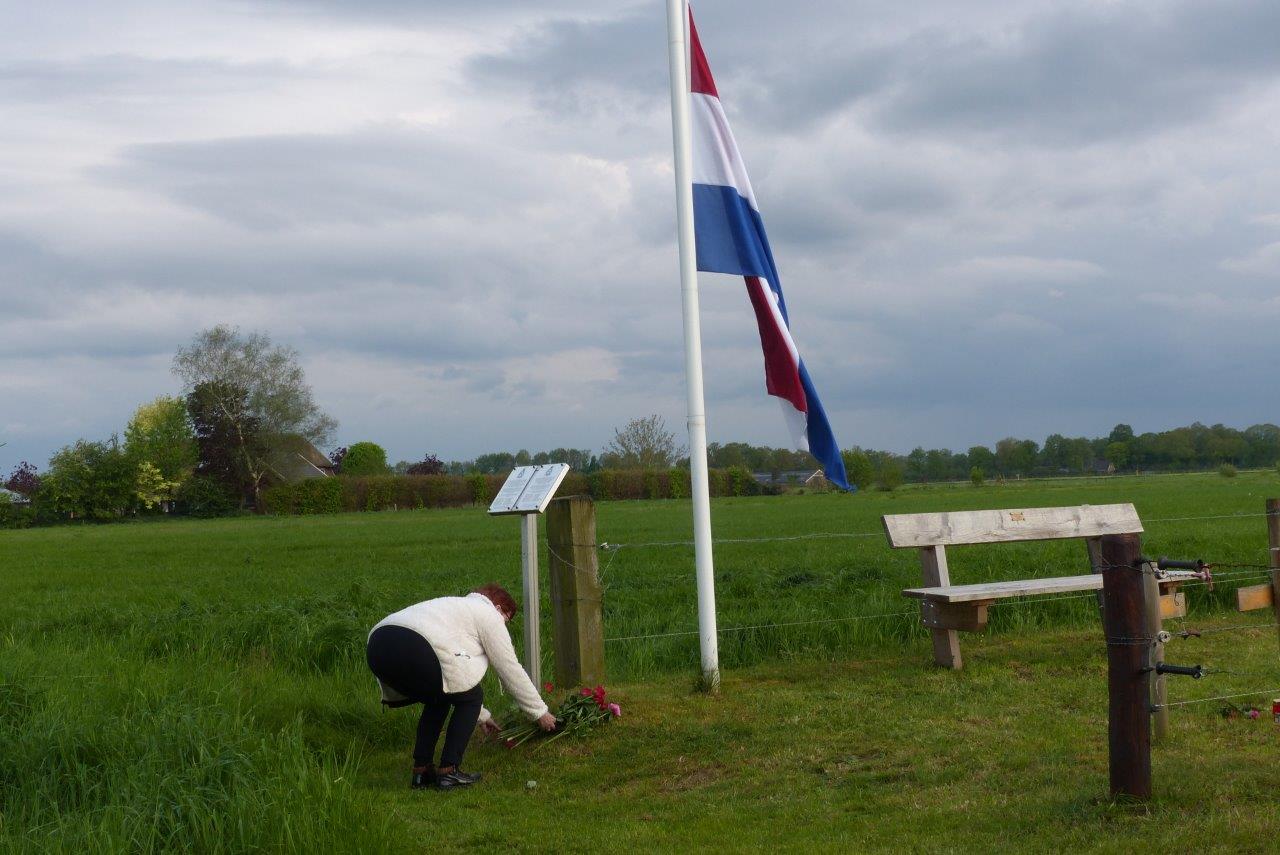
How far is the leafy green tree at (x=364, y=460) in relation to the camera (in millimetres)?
90750

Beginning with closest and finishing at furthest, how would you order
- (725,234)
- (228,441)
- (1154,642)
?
(1154,642)
(725,234)
(228,441)

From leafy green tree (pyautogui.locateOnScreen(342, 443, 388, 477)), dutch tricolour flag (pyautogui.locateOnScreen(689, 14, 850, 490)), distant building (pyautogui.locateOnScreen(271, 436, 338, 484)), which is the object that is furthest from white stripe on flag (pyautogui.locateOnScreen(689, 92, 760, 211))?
leafy green tree (pyautogui.locateOnScreen(342, 443, 388, 477))

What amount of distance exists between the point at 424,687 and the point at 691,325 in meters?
3.06

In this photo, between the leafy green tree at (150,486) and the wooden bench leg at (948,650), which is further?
the leafy green tree at (150,486)

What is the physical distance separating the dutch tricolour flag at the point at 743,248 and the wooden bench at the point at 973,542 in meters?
0.97

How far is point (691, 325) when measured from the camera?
8.11m

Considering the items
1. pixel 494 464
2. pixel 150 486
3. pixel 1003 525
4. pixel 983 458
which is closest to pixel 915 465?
pixel 983 458

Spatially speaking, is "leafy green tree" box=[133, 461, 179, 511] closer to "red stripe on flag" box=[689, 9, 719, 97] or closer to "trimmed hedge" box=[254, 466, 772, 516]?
"trimmed hedge" box=[254, 466, 772, 516]

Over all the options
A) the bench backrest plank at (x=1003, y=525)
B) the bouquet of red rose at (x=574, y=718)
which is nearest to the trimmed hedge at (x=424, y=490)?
the bench backrest plank at (x=1003, y=525)

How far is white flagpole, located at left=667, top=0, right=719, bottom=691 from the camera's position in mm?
8070

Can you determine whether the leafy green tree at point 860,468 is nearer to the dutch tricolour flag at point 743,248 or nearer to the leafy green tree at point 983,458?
the leafy green tree at point 983,458

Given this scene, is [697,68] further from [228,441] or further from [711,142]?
[228,441]

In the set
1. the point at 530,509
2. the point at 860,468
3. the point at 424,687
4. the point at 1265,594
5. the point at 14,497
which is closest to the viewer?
the point at 424,687

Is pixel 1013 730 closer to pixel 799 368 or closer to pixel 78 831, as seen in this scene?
pixel 799 368
